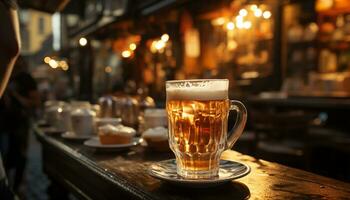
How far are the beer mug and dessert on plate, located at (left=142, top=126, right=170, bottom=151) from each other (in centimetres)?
46

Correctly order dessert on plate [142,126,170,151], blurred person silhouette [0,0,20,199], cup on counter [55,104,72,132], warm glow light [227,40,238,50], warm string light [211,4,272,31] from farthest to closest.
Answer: warm glow light [227,40,238,50] < warm string light [211,4,272,31] < cup on counter [55,104,72,132] < dessert on plate [142,126,170,151] < blurred person silhouette [0,0,20,199]

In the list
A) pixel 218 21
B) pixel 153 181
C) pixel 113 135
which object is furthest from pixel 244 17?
pixel 153 181

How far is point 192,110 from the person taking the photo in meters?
1.19

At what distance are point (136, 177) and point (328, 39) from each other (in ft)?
19.0

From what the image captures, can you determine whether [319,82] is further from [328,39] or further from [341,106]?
[341,106]

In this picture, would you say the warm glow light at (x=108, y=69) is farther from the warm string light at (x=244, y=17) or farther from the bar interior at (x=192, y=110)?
the warm string light at (x=244, y=17)

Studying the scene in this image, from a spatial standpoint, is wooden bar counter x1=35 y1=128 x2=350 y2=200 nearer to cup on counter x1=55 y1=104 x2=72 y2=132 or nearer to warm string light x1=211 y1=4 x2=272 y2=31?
cup on counter x1=55 y1=104 x2=72 y2=132

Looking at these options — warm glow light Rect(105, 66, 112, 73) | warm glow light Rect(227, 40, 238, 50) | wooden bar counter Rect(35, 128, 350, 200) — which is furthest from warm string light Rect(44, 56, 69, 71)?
wooden bar counter Rect(35, 128, 350, 200)

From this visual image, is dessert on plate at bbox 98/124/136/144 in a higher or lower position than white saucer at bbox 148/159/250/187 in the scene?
higher

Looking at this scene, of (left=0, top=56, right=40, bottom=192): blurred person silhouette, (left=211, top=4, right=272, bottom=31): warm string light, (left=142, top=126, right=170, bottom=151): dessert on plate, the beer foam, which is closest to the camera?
the beer foam

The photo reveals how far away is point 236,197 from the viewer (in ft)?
3.36

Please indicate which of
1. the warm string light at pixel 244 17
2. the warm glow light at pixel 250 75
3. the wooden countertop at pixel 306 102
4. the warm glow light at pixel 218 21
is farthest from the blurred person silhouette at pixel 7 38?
the warm glow light at pixel 218 21

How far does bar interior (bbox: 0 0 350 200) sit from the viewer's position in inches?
47.2

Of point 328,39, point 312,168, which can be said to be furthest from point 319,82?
point 312,168
